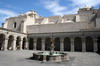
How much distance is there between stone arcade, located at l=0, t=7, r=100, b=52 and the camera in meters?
21.4

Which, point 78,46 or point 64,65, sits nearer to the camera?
point 64,65

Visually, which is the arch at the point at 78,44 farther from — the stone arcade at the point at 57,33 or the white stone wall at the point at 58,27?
the white stone wall at the point at 58,27

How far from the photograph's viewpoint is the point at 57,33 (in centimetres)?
2400

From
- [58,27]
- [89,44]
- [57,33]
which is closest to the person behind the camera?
[89,44]

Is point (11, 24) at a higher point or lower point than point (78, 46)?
higher

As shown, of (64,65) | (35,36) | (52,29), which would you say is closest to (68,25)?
(52,29)

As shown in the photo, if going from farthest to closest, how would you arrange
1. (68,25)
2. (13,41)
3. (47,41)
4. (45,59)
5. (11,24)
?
(11,24)
(47,41)
(68,25)
(13,41)
(45,59)

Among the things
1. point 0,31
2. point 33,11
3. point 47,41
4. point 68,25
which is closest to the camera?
point 0,31

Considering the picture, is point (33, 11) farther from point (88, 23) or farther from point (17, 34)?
point (88, 23)

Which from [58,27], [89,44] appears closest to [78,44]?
[89,44]

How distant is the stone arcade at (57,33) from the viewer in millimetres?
21391

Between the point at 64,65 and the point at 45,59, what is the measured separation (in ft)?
8.75

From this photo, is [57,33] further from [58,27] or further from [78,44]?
[78,44]

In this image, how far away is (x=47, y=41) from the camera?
27859 millimetres
